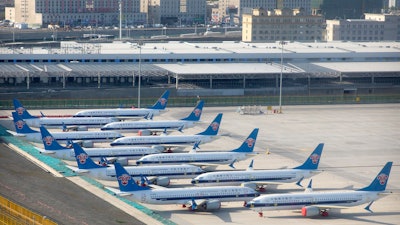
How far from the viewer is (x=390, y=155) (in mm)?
101875

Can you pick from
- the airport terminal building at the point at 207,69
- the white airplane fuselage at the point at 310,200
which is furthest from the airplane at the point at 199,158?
the airport terminal building at the point at 207,69

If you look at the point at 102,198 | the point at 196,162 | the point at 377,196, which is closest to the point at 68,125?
the point at 196,162

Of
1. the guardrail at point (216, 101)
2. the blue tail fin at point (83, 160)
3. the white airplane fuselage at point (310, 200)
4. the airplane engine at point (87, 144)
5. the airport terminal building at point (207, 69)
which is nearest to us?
the white airplane fuselage at point (310, 200)

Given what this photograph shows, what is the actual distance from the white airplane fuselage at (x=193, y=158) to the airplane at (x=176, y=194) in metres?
12.0

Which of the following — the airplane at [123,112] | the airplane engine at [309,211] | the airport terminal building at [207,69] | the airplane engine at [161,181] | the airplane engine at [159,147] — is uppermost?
the airport terminal building at [207,69]

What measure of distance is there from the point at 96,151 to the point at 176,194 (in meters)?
17.1

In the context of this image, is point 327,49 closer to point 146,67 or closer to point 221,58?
point 221,58

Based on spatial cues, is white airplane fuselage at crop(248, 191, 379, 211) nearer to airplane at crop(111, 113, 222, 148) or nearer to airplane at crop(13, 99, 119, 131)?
airplane at crop(111, 113, 222, 148)

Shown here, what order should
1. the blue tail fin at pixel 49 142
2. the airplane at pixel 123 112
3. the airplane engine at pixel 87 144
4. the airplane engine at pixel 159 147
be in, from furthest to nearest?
the airplane at pixel 123 112 < the airplane engine at pixel 87 144 < the airplane engine at pixel 159 147 < the blue tail fin at pixel 49 142

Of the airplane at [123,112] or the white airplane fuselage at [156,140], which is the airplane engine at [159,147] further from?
the airplane at [123,112]

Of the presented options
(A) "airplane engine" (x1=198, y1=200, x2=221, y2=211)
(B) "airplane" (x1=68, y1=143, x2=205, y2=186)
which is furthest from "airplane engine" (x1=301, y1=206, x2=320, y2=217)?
(B) "airplane" (x1=68, y1=143, x2=205, y2=186)

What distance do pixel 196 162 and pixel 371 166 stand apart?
15.6 metres

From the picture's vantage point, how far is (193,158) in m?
92.5

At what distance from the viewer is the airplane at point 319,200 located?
7744 centimetres
